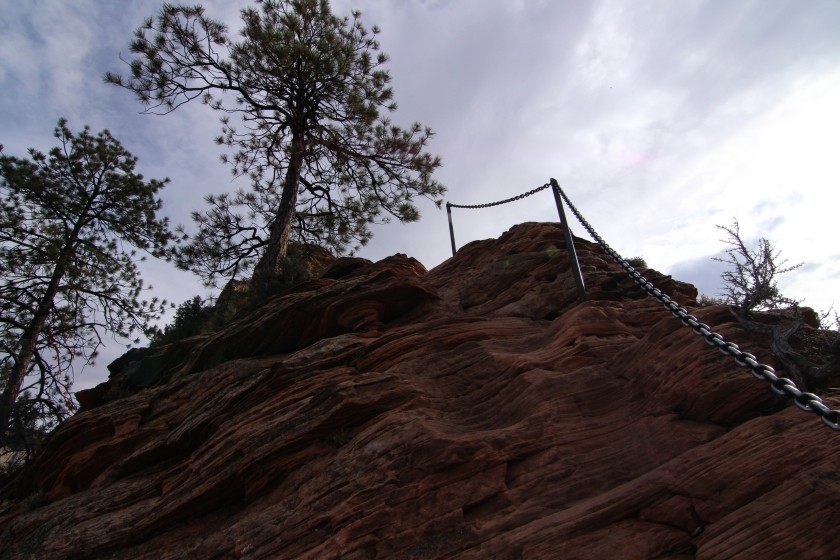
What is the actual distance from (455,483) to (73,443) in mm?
6531

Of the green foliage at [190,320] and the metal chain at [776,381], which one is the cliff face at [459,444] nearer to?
the metal chain at [776,381]

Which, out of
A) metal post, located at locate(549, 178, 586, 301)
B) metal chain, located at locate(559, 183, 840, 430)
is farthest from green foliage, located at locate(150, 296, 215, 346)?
metal chain, located at locate(559, 183, 840, 430)

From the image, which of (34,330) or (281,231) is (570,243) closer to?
(281,231)

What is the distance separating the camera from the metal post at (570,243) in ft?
20.3

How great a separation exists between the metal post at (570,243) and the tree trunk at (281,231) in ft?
23.1

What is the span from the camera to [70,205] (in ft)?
45.0

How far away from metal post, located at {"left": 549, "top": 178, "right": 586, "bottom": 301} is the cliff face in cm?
26

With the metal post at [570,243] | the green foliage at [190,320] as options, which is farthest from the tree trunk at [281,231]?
the metal post at [570,243]

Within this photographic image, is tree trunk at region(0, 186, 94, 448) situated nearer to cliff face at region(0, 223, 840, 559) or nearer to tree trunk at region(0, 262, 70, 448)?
tree trunk at region(0, 262, 70, 448)

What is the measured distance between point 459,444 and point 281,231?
9.26m

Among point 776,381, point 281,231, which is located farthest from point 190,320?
point 776,381

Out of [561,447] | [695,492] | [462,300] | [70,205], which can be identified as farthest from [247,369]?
[70,205]

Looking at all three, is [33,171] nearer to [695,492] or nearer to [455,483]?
[455,483]

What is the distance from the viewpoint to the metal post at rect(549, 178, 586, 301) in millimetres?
6191
